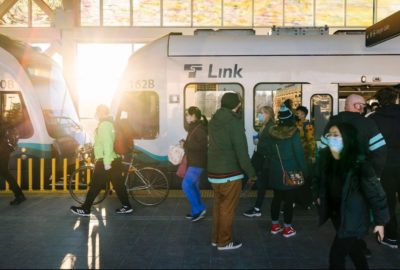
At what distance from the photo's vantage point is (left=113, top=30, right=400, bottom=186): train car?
9484 millimetres

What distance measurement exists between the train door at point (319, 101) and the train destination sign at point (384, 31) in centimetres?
106

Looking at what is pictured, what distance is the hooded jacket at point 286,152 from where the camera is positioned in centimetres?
613

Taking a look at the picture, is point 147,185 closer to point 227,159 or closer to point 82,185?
point 82,185

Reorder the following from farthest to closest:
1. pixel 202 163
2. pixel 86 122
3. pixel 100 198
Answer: pixel 86 122
pixel 100 198
pixel 202 163

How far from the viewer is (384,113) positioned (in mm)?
5887

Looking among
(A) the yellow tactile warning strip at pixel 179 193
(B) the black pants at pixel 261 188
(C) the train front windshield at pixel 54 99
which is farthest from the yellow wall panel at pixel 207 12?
(B) the black pants at pixel 261 188

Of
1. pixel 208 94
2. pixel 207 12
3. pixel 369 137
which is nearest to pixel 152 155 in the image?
pixel 208 94

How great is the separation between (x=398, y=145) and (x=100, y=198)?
16.4ft

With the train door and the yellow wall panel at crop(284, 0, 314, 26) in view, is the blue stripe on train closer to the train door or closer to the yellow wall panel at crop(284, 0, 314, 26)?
the train door

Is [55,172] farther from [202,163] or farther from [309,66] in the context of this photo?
[309,66]

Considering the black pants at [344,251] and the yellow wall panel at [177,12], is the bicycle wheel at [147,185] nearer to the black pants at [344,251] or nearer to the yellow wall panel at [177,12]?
the black pants at [344,251]

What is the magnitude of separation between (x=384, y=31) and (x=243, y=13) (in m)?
14.0

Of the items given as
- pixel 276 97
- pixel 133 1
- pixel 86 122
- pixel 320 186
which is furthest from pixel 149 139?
pixel 133 1

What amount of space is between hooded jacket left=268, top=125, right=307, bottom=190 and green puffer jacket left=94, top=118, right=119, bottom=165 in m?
2.53
